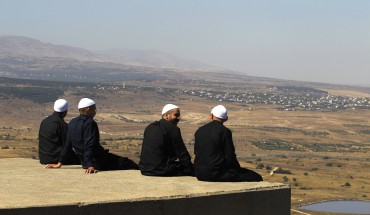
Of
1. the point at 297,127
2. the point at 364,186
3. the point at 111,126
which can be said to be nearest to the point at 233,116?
the point at 297,127

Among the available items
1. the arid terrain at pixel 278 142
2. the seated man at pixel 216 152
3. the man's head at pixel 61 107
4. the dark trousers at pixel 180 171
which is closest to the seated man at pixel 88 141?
the man's head at pixel 61 107

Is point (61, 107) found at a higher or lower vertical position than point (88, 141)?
higher

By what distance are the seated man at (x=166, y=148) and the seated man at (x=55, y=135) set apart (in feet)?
7.15

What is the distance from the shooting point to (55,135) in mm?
13773

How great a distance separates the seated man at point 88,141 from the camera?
40.8ft

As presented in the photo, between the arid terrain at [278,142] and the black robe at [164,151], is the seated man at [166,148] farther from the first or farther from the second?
the arid terrain at [278,142]

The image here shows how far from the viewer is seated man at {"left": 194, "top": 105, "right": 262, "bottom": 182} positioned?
11562mm

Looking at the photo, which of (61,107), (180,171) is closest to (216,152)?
(180,171)

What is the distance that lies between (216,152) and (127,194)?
86.1 inches

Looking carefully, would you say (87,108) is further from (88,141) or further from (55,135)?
(55,135)

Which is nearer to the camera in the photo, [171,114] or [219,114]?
[219,114]

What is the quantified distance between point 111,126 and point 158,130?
146 meters

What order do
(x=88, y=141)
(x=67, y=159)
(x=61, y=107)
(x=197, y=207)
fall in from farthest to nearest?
(x=61, y=107) < (x=67, y=159) < (x=88, y=141) < (x=197, y=207)

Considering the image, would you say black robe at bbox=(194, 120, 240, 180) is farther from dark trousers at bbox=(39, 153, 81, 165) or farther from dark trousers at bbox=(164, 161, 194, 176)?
dark trousers at bbox=(39, 153, 81, 165)
